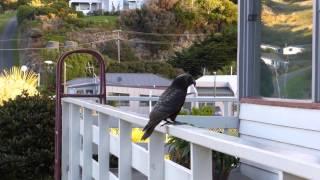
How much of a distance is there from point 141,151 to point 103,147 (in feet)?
3.50

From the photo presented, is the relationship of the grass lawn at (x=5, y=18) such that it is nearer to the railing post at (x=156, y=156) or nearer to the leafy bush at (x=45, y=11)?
the leafy bush at (x=45, y=11)

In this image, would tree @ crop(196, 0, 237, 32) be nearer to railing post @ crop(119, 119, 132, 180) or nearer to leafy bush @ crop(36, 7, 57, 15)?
leafy bush @ crop(36, 7, 57, 15)

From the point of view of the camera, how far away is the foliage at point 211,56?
37.2 m

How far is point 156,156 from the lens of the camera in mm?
3811

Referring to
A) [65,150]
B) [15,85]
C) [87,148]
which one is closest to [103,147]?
[87,148]

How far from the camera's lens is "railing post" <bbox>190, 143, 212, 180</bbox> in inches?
116

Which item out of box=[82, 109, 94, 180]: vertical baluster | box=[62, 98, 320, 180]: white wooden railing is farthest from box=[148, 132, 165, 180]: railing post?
box=[82, 109, 94, 180]: vertical baluster

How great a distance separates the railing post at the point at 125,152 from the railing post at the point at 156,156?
0.76 m

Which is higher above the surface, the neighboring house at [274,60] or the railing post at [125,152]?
the neighboring house at [274,60]

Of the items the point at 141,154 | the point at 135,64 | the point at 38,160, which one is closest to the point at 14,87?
the point at 38,160

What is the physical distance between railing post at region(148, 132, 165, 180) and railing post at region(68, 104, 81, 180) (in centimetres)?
316

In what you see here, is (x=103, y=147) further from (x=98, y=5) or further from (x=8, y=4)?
(x=98, y=5)

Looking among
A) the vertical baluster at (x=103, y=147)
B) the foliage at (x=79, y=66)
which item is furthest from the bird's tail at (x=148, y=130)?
the foliage at (x=79, y=66)

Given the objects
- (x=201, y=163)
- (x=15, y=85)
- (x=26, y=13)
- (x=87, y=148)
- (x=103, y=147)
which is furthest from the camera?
(x=26, y=13)
